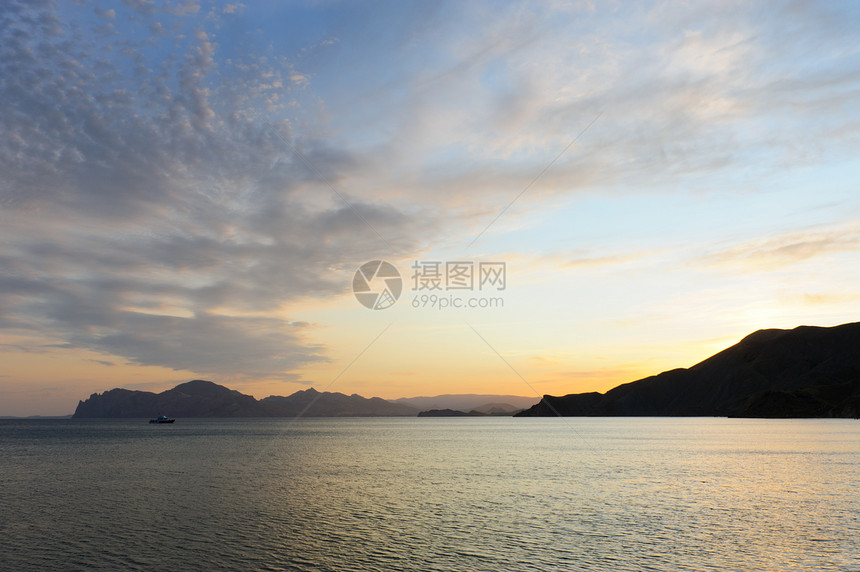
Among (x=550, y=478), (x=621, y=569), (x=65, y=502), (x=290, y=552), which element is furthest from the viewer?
(x=550, y=478)

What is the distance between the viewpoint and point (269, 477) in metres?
89.2

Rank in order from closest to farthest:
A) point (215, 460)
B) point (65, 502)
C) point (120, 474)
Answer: point (65, 502)
point (120, 474)
point (215, 460)

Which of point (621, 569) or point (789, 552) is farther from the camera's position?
point (789, 552)

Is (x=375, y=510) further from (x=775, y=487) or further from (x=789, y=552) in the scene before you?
(x=775, y=487)

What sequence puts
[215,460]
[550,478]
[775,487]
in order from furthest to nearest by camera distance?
[215,460] < [550,478] < [775,487]

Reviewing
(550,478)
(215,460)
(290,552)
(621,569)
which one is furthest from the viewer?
(215,460)

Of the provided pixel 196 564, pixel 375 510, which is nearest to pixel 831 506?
pixel 375 510

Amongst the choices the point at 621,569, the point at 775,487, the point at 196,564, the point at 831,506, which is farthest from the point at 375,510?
the point at 775,487

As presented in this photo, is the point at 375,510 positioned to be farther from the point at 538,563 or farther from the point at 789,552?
the point at 789,552

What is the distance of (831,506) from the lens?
5931cm

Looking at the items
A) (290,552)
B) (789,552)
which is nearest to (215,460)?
(290,552)

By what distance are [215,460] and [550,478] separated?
72.2 m

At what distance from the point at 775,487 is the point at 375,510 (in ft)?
179

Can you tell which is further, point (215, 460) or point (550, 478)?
point (215, 460)
